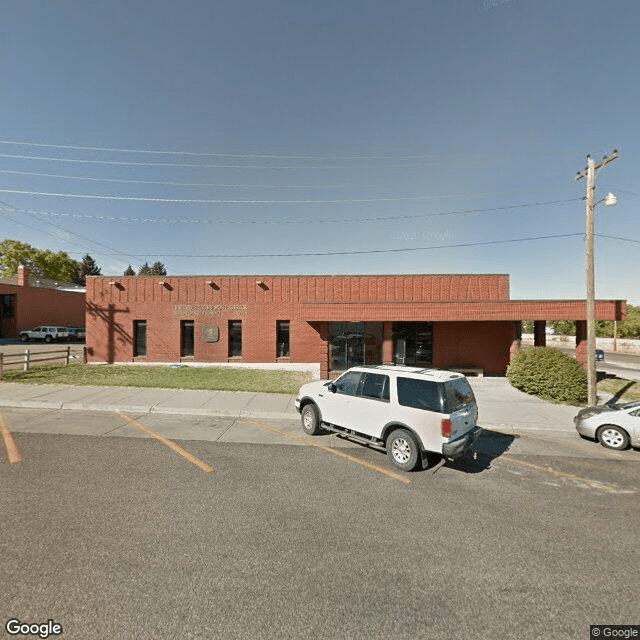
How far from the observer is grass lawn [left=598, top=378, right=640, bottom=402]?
13261 mm

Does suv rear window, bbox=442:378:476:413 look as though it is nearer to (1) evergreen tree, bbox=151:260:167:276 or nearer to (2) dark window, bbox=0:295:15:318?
(2) dark window, bbox=0:295:15:318

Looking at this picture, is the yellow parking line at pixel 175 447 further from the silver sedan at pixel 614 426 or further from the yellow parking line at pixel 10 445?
the silver sedan at pixel 614 426

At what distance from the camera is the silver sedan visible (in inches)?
290

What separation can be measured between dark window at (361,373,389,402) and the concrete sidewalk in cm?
353

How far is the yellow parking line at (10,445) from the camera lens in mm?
6312

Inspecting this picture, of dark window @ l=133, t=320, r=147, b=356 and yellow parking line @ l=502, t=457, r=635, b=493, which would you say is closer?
yellow parking line @ l=502, t=457, r=635, b=493

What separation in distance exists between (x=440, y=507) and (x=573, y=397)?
406 inches

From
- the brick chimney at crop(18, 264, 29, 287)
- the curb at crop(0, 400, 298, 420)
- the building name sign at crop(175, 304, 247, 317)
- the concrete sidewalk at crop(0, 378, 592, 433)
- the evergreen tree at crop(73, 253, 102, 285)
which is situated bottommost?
the curb at crop(0, 400, 298, 420)

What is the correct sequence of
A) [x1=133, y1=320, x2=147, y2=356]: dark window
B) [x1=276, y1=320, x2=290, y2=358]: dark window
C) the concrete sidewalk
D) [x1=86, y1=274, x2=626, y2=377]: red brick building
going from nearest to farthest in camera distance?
the concrete sidewalk
[x1=86, y1=274, x2=626, y2=377]: red brick building
[x1=276, y1=320, x2=290, y2=358]: dark window
[x1=133, y1=320, x2=147, y2=356]: dark window

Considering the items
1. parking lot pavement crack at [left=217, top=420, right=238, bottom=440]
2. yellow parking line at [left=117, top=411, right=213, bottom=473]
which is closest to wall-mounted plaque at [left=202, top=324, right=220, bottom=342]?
yellow parking line at [left=117, top=411, right=213, bottom=473]

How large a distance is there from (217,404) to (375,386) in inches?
244

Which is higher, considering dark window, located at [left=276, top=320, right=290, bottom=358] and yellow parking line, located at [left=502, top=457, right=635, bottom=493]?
dark window, located at [left=276, top=320, right=290, bottom=358]

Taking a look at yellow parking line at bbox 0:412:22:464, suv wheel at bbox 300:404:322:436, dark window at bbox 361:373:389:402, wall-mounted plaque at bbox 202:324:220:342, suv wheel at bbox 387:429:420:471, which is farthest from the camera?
wall-mounted plaque at bbox 202:324:220:342

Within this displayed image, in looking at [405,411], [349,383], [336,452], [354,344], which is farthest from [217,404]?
[354,344]
